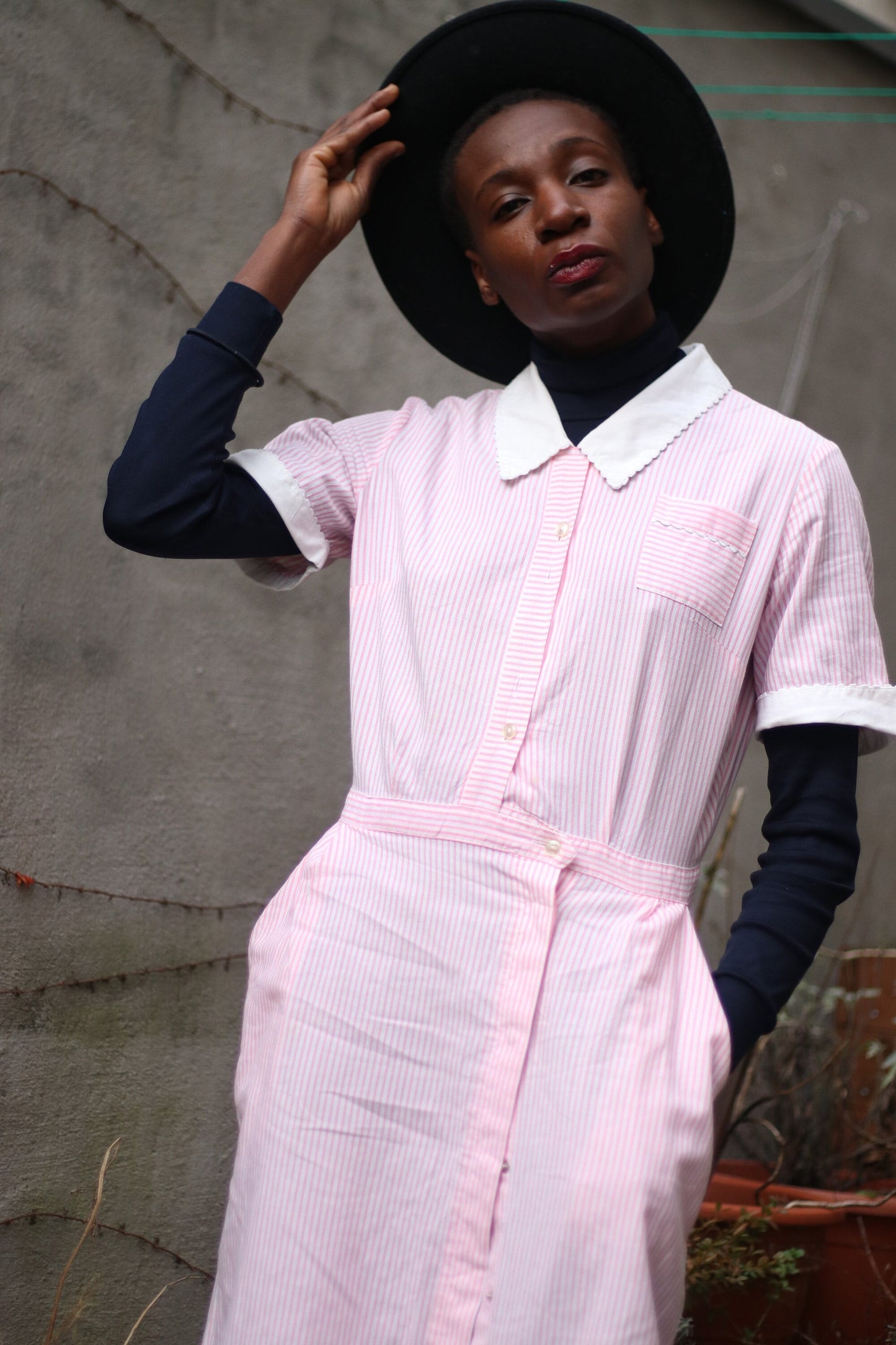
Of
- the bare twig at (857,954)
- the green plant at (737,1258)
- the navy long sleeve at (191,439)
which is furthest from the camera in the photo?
the bare twig at (857,954)

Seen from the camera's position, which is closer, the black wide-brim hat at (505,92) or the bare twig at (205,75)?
the black wide-brim hat at (505,92)

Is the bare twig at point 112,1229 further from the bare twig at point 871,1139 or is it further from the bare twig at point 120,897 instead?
the bare twig at point 871,1139

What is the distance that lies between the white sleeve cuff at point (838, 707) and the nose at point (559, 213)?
66 cm

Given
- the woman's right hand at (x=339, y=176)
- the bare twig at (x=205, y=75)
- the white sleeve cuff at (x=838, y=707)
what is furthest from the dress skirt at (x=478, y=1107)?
the bare twig at (x=205, y=75)

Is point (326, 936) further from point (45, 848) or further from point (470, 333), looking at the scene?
point (45, 848)

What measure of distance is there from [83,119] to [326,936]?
1.96 meters

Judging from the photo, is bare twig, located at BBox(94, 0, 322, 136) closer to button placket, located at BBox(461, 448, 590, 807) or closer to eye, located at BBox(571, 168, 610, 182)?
eye, located at BBox(571, 168, 610, 182)

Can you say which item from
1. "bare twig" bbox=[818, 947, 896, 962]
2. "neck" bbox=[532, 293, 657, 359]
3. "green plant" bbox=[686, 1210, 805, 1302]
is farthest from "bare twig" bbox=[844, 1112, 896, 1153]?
"neck" bbox=[532, 293, 657, 359]

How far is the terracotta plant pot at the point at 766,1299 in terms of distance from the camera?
271 centimetres

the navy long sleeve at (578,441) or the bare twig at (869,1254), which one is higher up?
the navy long sleeve at (578,441)

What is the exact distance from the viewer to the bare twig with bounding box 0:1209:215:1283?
7.83ft

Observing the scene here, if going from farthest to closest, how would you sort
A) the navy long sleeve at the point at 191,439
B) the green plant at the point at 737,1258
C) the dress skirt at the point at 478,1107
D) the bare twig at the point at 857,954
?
the bare twig at the point at 857,954
the green plant at the point at 737,1258
the navy long sleeve at the point at 191,439
the dress skirt at the point at 478,1107

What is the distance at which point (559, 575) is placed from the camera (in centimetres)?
149

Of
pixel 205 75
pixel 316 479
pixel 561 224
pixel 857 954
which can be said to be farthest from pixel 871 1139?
pixel 205 75
